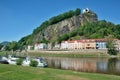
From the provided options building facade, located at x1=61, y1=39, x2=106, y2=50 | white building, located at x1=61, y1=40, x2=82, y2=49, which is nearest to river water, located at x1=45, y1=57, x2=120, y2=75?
building facade, located at x1=61, y1=39, x2=106, y2=50

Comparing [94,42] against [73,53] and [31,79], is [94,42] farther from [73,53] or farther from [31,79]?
[31,79]

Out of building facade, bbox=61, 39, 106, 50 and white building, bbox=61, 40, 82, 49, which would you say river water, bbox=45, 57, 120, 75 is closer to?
building facade, bbox=61, 39, 106, 50

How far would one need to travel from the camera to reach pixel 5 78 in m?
27.4

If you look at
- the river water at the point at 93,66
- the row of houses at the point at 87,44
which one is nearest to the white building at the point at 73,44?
the row of houses at the point at 87,44

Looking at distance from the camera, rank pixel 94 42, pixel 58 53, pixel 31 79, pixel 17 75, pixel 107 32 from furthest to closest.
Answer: pixel 107 32 → pixel 94 42 → pixel 58 53 → pixel 17 75 → pixel 31 79

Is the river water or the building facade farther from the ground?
the building facade

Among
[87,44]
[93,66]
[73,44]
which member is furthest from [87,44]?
[93,66]

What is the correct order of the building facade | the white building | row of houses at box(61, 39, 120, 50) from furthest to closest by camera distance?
the white building → the building facade → row of houses at box(61, 39, 120, 50)

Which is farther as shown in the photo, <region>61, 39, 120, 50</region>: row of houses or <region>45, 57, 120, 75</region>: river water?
<region>61, 39, 120, 50</region>: row of houses

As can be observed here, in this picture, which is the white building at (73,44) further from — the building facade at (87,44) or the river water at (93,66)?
the river water at (93,66)

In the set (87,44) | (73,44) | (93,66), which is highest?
(73,44)

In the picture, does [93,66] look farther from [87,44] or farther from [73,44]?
[73,44]

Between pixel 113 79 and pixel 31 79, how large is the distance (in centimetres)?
877

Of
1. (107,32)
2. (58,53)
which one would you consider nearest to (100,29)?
(107,32)
